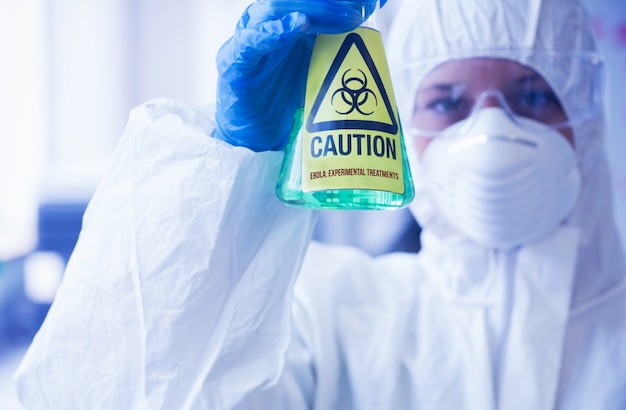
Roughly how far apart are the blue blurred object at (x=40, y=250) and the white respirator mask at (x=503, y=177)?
113 centimetres

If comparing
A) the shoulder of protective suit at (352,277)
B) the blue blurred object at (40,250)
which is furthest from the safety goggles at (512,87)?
the blue blurred object at (40,250)

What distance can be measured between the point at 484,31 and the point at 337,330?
52 centimetres

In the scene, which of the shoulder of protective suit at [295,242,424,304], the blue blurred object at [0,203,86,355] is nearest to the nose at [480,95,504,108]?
the shoulder of protective suit at [295,242,424,304]

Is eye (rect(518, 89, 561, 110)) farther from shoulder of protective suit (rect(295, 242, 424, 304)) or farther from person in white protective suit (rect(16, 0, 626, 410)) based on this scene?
shoulder of protective suit (rect(295, 242, 424, 304))

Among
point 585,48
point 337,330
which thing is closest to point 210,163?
point 337,330

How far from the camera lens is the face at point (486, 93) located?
38.1 inches

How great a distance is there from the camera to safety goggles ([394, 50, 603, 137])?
97 cm

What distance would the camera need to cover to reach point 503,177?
91 cm

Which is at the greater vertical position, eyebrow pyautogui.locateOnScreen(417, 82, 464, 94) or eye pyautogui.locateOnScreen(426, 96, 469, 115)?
eyebrow pyautogui.locateOnScreen(417, 82, 464, 94)

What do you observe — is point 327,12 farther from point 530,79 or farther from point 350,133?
point 530,79

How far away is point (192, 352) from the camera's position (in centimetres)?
69

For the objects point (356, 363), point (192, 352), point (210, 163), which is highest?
point (210, 163)

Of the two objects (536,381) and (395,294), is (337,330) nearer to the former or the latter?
(395,294)

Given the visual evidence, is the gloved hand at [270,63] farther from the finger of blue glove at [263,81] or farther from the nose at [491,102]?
the nose at [491,102]
